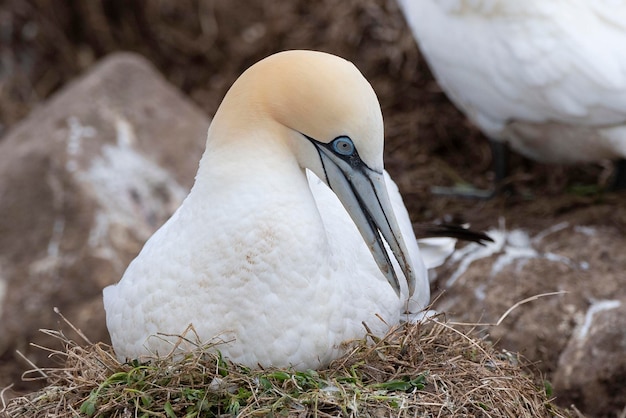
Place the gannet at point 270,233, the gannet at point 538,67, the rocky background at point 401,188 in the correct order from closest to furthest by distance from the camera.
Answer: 1. the gannet at point 270,233
2. the rocky background at point 401,188
3. the gannet at point 538,67

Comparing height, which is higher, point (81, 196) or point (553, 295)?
point (81, 196)

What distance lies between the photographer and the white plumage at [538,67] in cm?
507

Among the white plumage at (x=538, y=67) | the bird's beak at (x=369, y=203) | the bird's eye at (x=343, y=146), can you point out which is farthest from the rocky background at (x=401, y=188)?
the bird's eye at (x=343, y=146)

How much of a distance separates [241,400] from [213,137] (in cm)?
84

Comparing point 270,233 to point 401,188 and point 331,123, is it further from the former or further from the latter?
point 401,188

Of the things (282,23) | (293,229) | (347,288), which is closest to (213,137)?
(293,229)

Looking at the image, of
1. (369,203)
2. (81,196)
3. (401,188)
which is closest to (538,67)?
(401,188)

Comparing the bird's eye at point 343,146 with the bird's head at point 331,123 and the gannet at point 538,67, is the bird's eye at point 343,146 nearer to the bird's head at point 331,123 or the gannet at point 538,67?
the bird's head at point 331,123

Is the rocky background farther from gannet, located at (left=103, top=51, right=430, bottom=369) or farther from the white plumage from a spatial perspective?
gannet, located at (left=103, top=51, right=430, bottom=369)

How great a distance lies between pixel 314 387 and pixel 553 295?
81.5 inches

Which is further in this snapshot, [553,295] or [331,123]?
[553,295]

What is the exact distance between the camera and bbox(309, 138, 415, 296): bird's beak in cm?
327

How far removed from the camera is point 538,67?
5.16 meters

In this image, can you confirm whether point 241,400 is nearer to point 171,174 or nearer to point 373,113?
point 373,113
